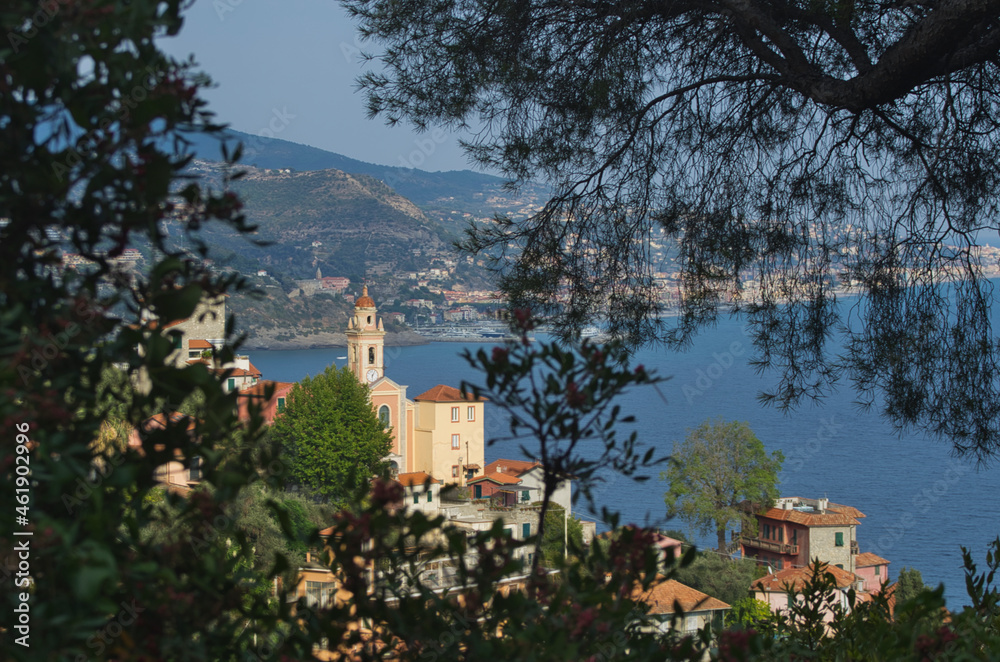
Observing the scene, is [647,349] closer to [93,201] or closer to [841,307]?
[841,307]

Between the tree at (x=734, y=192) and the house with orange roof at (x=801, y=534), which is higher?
the tree at (x=734, y=192)

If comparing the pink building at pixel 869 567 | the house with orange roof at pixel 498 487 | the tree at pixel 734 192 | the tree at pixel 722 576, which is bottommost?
the pink building at pixel 869 567

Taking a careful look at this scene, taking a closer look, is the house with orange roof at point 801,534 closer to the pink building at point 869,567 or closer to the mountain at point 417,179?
the pink building at point 869,567

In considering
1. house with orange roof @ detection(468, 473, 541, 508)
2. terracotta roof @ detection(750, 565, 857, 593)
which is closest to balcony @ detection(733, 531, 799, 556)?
house with orange roof @ detection(468, 473, 541, 508)

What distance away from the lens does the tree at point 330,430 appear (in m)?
32.9

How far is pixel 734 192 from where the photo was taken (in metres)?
4.02

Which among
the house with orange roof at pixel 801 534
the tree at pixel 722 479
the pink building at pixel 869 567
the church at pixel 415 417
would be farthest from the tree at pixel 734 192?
the church at pixel 415 417

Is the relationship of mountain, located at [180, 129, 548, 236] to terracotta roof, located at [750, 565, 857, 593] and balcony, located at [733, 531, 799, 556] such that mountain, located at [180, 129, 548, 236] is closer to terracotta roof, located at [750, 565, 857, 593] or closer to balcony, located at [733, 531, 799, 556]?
balcony, located at [733, 531, 799, 556]

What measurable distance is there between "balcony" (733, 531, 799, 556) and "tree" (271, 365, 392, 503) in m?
13.0

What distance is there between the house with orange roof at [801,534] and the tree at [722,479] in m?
0.49

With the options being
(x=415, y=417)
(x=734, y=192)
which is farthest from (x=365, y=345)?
(x=734, y=192)

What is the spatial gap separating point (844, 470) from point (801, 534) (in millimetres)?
18104

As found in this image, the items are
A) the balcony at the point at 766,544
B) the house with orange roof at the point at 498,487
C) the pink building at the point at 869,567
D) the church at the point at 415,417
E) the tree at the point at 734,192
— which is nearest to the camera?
the tree at the point at 734,192

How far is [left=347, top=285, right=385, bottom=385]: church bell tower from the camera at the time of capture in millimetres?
41969
